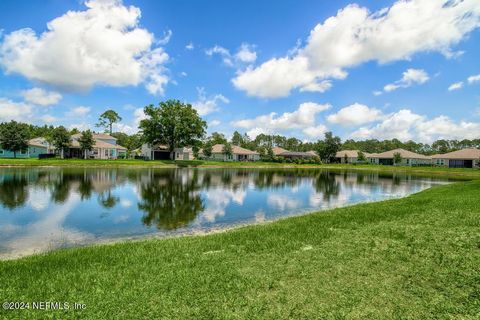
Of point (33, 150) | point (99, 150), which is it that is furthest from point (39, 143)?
point (99, 150)

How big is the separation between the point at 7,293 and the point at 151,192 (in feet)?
65.0

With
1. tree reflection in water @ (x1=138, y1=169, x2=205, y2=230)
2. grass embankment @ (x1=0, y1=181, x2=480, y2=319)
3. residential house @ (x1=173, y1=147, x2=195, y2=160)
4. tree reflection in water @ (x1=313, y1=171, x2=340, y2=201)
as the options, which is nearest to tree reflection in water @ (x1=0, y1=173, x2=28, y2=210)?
tree reflection in water @ (x1=138, y1=169, x2=205, y2=230)

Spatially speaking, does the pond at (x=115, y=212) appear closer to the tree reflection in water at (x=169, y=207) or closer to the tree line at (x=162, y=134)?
the tree reflection in water at (x=169, y=207)

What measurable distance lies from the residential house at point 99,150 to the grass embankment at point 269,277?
6843cm

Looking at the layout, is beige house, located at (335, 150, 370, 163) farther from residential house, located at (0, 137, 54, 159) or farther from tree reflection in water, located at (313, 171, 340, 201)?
residential house, located at (0, 137, 54, 159)

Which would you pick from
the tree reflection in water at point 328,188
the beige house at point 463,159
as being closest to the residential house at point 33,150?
the tree reflection in water at point 328,188

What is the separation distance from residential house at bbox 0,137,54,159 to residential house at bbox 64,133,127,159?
21.4 feet

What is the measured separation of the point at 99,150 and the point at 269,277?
7560 centimetres

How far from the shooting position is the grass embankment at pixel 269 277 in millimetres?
5309

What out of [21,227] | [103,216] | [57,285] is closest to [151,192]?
[103,216]

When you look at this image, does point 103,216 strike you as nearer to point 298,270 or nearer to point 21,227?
point 21,227

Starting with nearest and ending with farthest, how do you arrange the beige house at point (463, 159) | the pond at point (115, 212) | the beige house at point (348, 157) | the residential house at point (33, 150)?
1. the pond at point (115, 212)
2. the residential house at point (33, 150)
3. the beige house at point (463, 159)
4. the beige house at point (348, 157)

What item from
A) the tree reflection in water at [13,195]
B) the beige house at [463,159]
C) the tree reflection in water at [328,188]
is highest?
the beige house at [463,159]

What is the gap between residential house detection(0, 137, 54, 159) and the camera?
6606 centimetres
